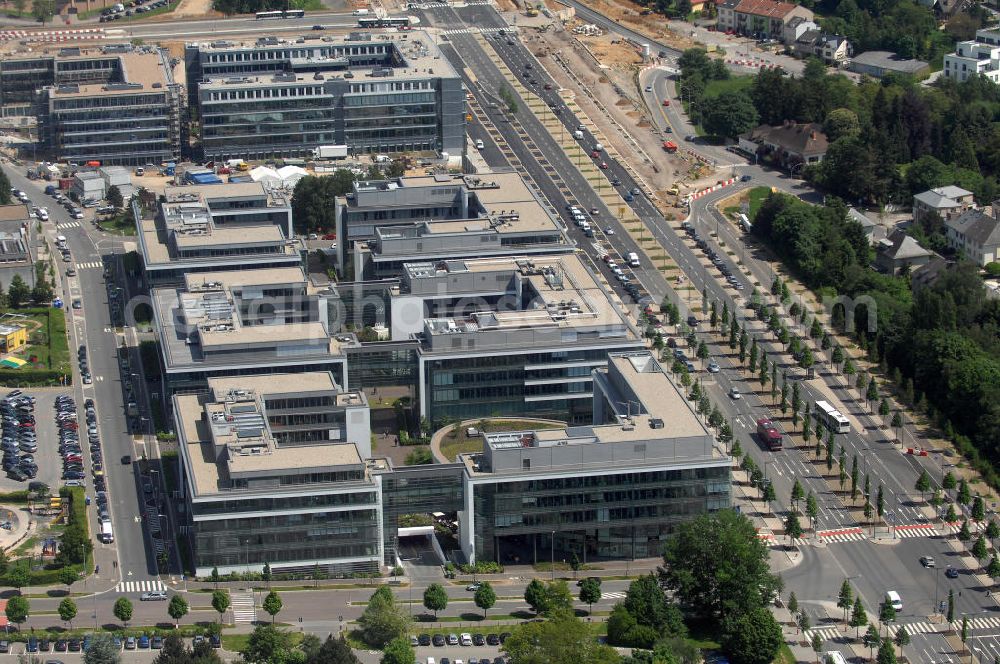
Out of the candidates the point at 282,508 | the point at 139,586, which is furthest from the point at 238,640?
the point at 282,508

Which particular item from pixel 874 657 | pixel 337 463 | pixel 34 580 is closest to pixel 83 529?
pixel 34 580

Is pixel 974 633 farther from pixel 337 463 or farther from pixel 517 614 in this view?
pixel 337 463

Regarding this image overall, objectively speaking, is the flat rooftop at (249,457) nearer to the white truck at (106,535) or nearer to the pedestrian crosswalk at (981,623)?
the white truck at (106,535)

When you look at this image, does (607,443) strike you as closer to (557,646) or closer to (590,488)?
(590,488)

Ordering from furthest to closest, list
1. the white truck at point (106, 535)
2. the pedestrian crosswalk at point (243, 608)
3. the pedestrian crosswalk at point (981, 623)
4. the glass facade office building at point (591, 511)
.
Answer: the white truck at point (106, 535)
the glass facade office building at point (591, 511)
the pedestrian crosswalk at point (981, 623)
the pedestrian crosswalk at point (243, 608)

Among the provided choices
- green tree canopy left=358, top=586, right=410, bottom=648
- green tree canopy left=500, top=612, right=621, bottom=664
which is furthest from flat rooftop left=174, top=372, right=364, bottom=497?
green tree canopy left=500, top=612, right=621, bottom=664

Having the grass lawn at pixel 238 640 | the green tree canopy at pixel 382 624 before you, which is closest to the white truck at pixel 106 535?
the grass lawn at pixel 238 640

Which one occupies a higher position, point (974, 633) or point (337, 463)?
point (337, 463)
